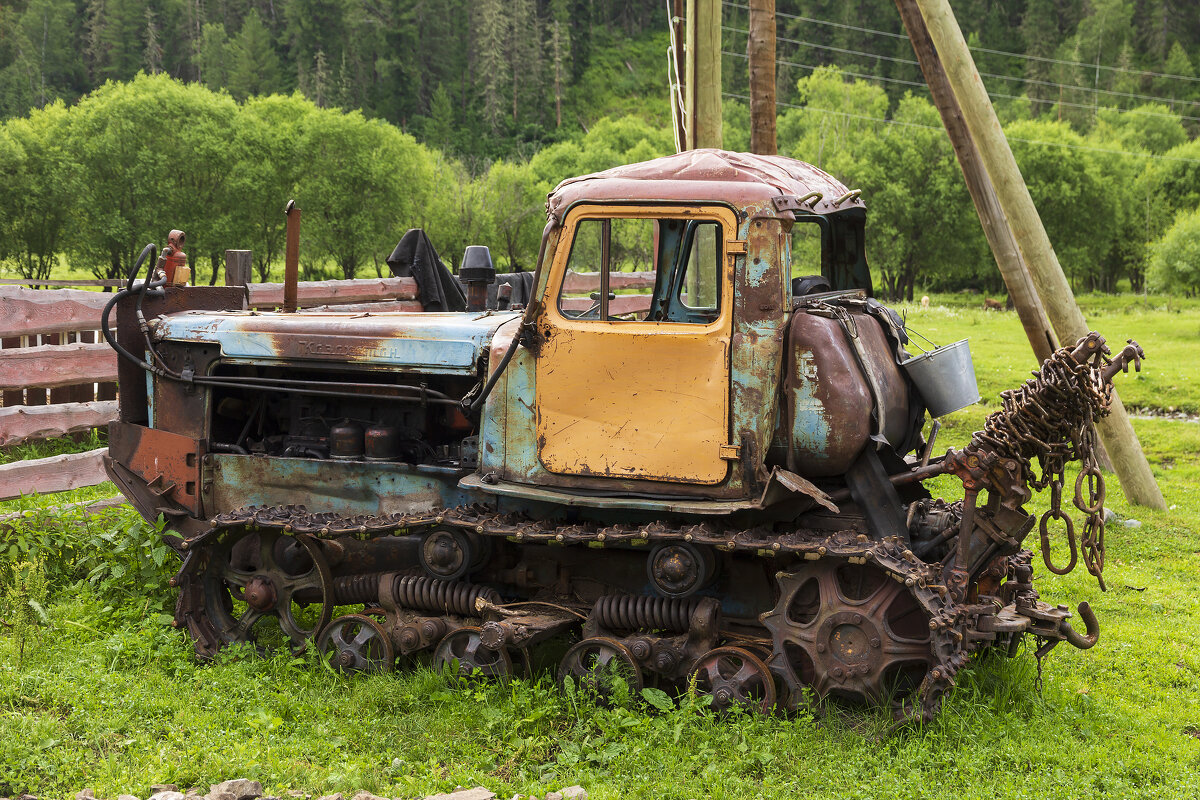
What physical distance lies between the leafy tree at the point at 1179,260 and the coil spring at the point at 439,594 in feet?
130

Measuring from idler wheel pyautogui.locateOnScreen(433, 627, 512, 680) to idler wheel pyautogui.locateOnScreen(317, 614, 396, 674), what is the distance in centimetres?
32

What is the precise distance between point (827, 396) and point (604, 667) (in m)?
1.99

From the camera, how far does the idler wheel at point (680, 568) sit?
5.45 meters

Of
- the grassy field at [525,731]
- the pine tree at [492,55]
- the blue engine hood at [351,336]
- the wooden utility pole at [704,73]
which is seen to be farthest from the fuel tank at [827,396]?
the pine tree at [492,55]

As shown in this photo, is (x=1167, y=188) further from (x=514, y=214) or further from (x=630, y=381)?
(x=630, y=381)

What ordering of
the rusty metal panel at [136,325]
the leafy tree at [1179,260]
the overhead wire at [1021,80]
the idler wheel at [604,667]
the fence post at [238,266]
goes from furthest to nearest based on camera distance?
the overhead wire at [1021,80]
the leafy tree at [1179,260]
the fence post at [238,266]
the rusty metal panel at [136,325]
the idler wheel at [604,667]

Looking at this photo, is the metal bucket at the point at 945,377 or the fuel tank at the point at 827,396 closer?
the fuel tank at the point at 827,396

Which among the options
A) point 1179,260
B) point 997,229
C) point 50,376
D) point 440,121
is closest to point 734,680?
point 997,229

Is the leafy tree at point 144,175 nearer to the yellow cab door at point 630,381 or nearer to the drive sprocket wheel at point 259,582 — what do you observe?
the drive sprocket wheel at point 259,582

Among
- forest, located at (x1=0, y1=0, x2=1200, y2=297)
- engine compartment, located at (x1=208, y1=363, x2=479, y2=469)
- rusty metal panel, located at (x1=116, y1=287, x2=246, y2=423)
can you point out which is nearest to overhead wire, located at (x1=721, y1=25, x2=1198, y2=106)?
forest, located at (x1=0, y1=0, x2=1200, y2=297)

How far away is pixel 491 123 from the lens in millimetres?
92938

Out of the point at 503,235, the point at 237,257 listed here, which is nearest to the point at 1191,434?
the point at 237,257

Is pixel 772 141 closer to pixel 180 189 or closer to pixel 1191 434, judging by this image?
pixel 1191 434

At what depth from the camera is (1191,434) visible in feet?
44.7
